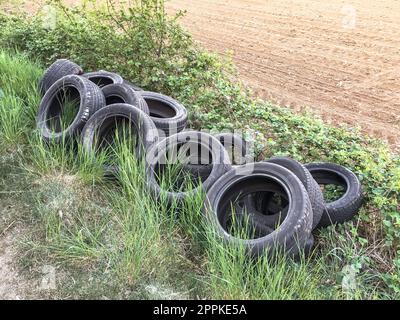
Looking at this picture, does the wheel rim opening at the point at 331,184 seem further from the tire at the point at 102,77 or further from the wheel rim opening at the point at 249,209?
the tire at the point at 102,77

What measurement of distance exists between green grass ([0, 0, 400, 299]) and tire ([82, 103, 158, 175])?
168 millimetres

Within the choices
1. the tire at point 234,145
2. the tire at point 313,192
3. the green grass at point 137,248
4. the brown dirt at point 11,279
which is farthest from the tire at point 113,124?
the tire at point 313,192

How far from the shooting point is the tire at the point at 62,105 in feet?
15.5

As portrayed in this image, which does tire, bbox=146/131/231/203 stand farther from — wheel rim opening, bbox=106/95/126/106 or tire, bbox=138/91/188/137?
wheel rim opening, bbox=106/95/126/106

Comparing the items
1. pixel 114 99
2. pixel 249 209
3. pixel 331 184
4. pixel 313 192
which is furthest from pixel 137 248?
pixel 114 99

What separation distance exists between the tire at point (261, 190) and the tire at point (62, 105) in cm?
179

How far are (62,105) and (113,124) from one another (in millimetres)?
935

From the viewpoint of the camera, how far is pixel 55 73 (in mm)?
5699

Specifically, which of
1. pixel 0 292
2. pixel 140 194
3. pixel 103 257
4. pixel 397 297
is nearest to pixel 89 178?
pixel 140 194

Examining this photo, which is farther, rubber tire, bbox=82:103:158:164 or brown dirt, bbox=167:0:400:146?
brown dirt, bbox=167:0:400:146

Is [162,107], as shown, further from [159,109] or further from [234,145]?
[234,145]

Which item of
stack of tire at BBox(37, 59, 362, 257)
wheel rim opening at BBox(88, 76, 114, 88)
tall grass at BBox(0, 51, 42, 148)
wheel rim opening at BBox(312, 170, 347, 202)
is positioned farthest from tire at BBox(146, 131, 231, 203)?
wheel rim opening at BBox(88, 76, 114, 88)

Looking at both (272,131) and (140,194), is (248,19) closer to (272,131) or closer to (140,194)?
(272,131)

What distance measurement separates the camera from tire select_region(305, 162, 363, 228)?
3.96 meters
